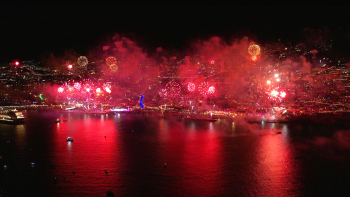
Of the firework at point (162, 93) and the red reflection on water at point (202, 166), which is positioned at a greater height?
the firework at point (162, 93)

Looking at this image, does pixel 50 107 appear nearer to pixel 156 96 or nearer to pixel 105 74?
pixel 105 74

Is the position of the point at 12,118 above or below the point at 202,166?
above

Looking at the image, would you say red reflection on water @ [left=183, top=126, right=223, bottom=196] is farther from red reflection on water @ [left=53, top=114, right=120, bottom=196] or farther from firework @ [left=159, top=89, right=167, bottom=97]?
firework @ [left=159, top=89, right=167, bottom=97]

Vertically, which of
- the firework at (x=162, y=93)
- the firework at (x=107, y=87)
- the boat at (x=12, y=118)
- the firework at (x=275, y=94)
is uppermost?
the firework at (x=107, y=87)

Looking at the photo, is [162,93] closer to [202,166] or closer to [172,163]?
[172,163]

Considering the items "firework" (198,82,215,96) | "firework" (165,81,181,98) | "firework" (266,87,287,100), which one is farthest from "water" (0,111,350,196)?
"firework" (165,81,181,98)

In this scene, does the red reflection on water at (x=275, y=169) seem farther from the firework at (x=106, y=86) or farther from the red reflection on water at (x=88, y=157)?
the firework at (x=106, y=86)

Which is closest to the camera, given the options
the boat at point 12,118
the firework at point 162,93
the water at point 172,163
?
the water at point 172,163

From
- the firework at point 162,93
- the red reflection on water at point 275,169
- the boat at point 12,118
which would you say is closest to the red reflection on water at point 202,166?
the red reflection on water at point 275,169

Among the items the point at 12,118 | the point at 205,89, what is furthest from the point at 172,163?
the point at 205,89
